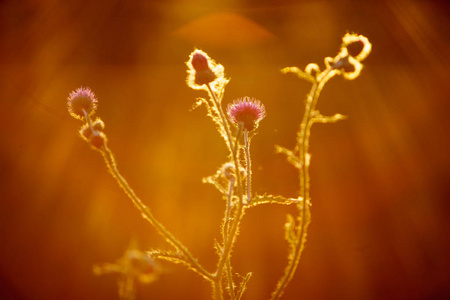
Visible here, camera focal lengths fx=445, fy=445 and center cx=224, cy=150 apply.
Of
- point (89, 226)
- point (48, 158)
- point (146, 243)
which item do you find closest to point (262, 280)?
point (146, 243)

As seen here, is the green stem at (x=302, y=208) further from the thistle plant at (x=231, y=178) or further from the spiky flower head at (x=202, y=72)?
the spiky flower head at (x=202, y=72)

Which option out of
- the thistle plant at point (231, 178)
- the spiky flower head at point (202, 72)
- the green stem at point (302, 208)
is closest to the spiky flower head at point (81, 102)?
the thistle plant at point (231, 178)

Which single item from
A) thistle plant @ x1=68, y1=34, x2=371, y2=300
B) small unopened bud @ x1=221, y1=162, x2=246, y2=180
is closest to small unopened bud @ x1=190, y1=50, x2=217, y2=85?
thistle plant @ x1=68, y1=34, x2=371, y2=300

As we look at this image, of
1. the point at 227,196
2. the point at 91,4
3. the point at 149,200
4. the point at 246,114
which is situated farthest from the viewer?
the point at 91,4

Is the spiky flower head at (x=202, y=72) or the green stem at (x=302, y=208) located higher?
the spiky flower head at (x=202, y=72)

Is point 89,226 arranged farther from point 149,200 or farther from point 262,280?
point 262,280

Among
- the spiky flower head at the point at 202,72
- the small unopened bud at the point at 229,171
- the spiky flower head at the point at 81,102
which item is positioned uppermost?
the spiky flower head at the point at 81,102

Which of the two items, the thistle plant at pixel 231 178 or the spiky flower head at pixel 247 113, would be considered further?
the spiky flower head at pixel 247 113
